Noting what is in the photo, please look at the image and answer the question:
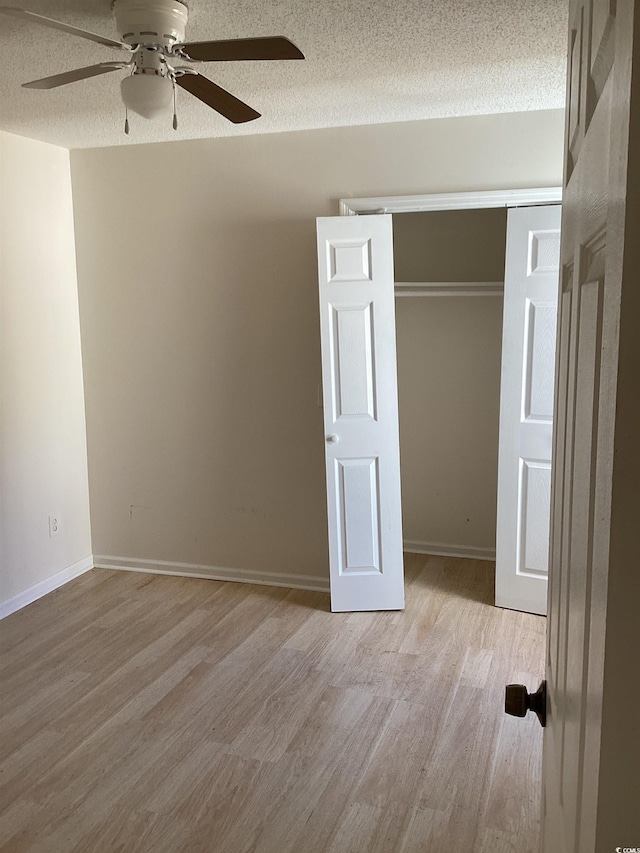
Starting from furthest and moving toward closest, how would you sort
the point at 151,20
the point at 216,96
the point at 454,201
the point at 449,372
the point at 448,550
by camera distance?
the point at 448,550
the point at 449,372
the point at 454,201
the point at 216,96
the point at 151,20

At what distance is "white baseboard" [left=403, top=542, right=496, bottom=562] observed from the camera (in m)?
4.80

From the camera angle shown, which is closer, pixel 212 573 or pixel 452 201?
pixel 452 201

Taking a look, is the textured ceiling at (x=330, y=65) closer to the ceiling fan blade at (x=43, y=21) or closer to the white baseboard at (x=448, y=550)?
the ceiling fan blade at (x=43, y=21)

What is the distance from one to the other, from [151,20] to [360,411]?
7.12 ft

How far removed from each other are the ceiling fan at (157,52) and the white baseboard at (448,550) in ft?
10.9

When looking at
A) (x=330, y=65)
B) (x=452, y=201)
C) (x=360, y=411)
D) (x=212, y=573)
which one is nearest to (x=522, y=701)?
(x=330, y=65)

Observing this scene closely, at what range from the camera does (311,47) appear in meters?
2.64

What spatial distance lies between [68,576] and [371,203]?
9.53ft

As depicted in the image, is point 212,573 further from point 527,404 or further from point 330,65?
point 330,65

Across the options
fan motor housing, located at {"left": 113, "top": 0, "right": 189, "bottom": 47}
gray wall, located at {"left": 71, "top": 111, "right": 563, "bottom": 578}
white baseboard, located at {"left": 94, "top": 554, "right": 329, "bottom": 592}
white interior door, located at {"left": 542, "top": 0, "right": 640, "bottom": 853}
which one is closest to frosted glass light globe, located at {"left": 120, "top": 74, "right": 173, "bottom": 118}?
fan motor housing, located at {"left": 113, "top": 0, "right": 189, "bottom": 47}

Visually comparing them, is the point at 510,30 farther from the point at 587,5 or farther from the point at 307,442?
the point at 307,442

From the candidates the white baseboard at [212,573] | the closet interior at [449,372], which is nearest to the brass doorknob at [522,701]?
the white baseboard at [212,573]

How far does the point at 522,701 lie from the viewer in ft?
3.76

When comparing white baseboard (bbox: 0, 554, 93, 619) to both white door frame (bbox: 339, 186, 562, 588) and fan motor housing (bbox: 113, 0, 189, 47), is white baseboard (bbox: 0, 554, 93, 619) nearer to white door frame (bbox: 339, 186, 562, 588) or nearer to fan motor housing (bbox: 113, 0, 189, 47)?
white door frame (bbox: 339, 186, 562, 588)
